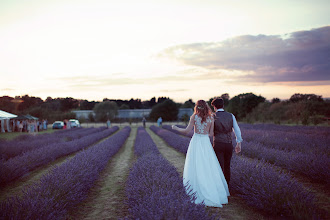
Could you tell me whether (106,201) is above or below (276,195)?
below

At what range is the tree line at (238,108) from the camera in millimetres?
24281

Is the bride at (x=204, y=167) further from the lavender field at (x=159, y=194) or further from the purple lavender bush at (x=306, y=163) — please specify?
the purple lavender bush at (x=306, y=163)

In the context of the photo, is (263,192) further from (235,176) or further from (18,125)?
(18,125)

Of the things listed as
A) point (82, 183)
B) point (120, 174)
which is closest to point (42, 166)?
point (120, 174)

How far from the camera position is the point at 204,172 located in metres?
3.57

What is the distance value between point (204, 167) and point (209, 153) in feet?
0.78

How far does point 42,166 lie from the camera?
280 inches

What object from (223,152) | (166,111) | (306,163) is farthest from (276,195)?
(166,111)

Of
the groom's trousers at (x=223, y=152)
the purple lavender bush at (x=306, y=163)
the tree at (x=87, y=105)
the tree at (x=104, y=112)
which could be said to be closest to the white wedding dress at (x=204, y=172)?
the groom's trousers at (x=223, y=152)

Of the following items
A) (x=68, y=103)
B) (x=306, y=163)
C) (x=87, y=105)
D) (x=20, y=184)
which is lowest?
(x=20, y=184)

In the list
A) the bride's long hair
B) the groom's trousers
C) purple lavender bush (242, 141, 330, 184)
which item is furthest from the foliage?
the bride's long hair

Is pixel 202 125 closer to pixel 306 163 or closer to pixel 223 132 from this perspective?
pixel 223 132

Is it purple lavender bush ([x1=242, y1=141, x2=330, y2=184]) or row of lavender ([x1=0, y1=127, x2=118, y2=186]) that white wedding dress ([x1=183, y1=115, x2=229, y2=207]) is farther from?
row of lavender ([x1=0, y1=127, x2=118, y2=186])

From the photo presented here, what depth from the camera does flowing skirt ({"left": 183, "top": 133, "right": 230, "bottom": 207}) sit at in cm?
349
